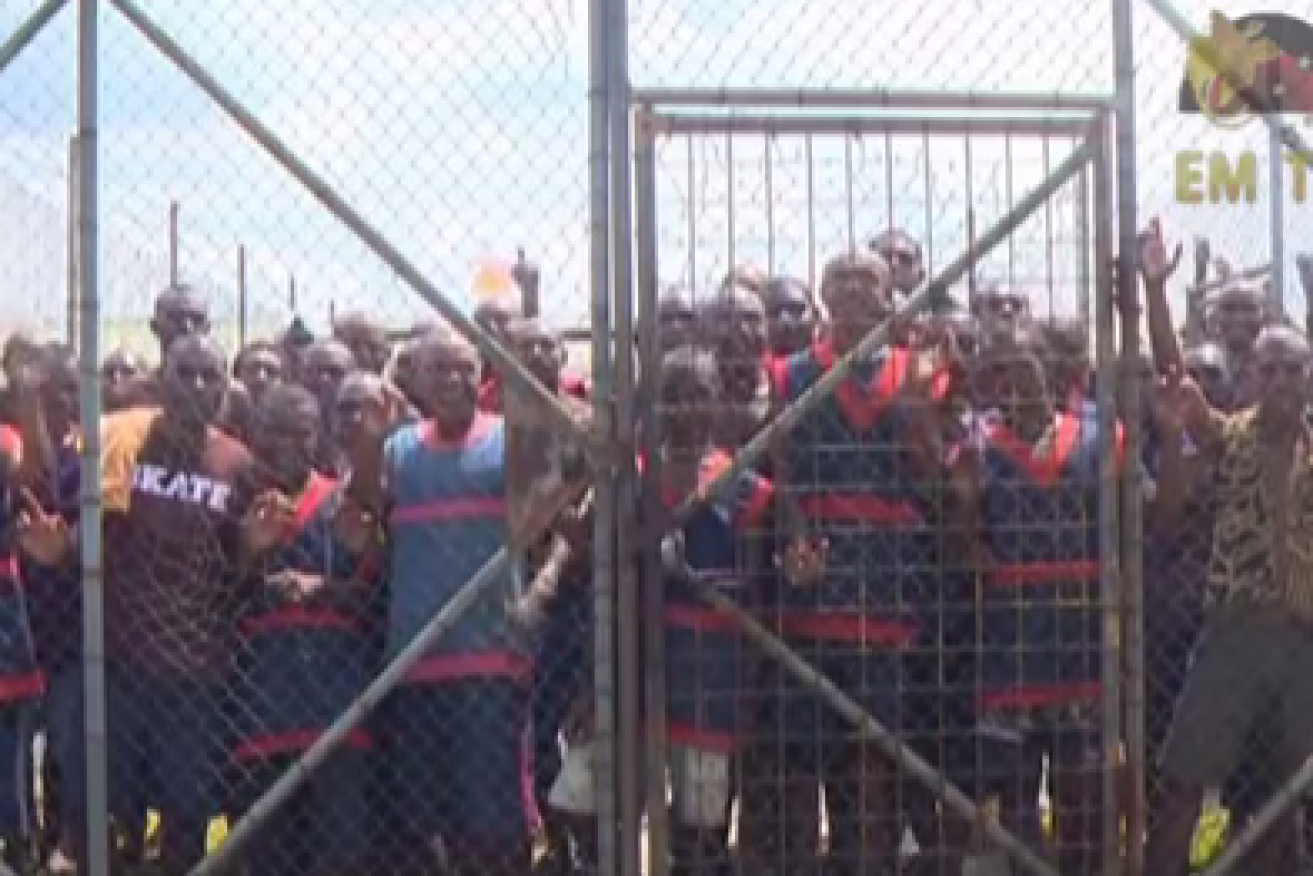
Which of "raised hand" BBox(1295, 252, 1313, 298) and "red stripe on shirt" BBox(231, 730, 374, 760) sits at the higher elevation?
"raised hand" BBox(1295, 252, 1313, 298)

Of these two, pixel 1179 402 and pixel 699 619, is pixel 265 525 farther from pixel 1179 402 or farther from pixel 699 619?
pixel 1179 402

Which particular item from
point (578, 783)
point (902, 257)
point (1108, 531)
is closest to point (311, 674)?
point (578, 783)

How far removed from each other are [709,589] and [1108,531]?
44.4 inches

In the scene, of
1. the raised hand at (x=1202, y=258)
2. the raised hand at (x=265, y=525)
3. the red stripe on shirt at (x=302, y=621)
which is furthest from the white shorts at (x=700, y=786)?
the raised hand at (x=1202, y=258)

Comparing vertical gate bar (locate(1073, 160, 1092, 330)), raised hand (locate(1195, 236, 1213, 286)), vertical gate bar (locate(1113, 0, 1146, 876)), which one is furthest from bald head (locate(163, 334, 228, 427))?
raised hand (locate(1195, 236, 1213, 286))

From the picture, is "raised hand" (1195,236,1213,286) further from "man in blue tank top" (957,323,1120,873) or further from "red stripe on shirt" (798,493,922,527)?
"red stripe on shirt" (798,493,922,527)

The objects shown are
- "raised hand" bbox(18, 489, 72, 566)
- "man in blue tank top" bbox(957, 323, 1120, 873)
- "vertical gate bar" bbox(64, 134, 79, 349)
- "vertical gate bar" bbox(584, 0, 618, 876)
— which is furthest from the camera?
"raised hand" bbox(18, 489, 72, 566)

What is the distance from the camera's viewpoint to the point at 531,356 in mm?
6113

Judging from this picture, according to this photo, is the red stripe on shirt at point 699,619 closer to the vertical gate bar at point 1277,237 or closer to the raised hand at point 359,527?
the raised hand at point 359,527

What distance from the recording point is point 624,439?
5809 mm

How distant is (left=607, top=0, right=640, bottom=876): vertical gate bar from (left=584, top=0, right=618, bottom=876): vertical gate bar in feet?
0.06

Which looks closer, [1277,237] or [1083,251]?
[1083,251]

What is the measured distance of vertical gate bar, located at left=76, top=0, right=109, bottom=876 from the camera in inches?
228

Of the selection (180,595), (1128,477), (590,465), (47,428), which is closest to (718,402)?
(590,465)
